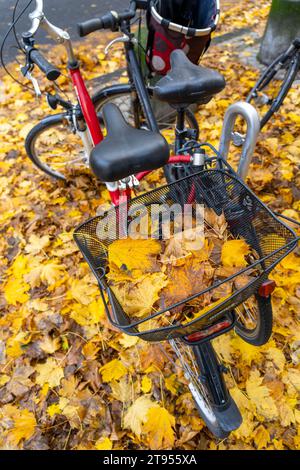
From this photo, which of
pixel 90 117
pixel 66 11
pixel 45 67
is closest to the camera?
pixel 45 67

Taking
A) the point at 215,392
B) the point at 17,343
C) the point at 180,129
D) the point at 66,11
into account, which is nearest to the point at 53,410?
the point at 17,343

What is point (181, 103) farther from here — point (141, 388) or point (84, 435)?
point (84, 435)

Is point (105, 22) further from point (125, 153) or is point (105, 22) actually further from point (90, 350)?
point (90, 350)

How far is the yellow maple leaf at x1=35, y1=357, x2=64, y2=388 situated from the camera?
6.91 feet

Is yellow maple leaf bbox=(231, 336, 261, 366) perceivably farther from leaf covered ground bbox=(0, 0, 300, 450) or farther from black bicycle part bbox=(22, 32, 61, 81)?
black bicycle part bbox=(22, 32, 61, 81)

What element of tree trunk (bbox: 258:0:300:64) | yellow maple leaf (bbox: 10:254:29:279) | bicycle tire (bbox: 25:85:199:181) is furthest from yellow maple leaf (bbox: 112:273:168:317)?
tree trunk (bbox: 258:0:300:64)

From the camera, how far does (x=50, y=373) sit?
2.14m

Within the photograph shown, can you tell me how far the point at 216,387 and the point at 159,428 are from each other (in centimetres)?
58

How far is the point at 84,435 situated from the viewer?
191 cm

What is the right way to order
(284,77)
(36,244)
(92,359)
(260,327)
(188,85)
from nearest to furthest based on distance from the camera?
(188,85), (260,327), (92,359), (36,244), (284,77)

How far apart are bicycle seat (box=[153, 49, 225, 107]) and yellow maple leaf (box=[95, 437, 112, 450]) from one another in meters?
2.01

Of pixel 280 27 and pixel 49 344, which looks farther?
pixel 280 27

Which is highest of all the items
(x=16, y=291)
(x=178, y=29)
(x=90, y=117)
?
(x=178, y=29)
